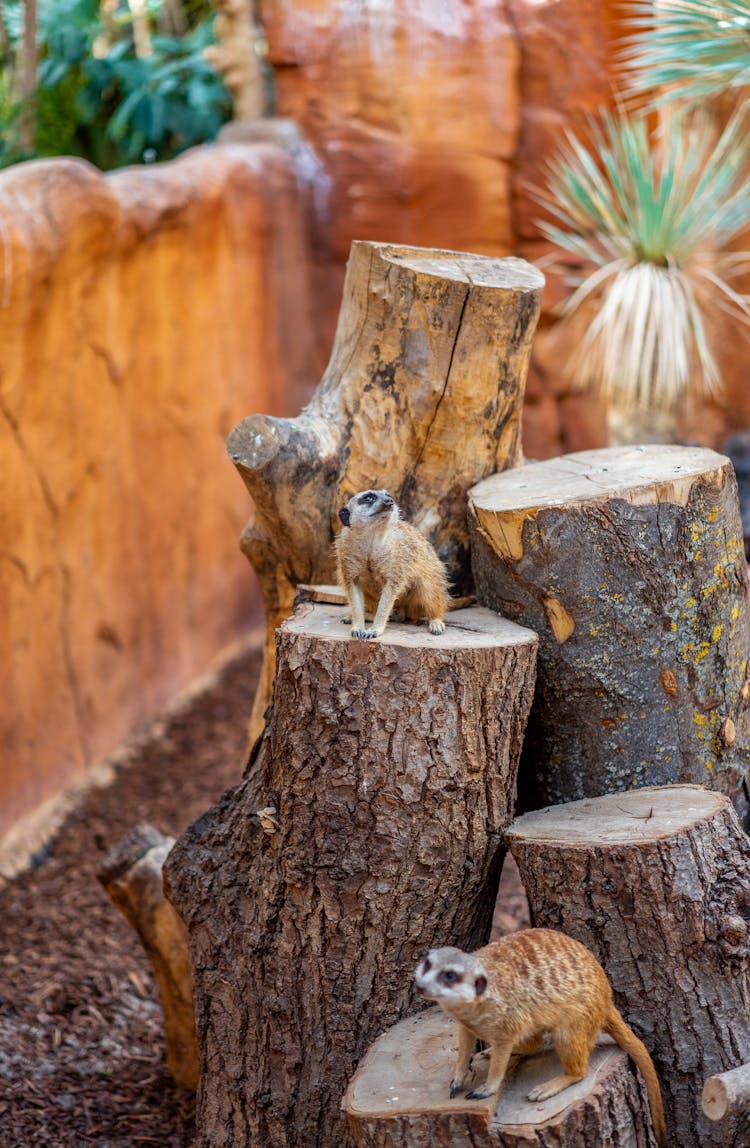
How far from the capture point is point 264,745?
3.16 meters

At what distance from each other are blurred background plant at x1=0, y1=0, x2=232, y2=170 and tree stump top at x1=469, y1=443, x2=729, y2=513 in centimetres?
503

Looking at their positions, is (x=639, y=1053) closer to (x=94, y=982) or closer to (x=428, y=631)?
(x=428, y=631)

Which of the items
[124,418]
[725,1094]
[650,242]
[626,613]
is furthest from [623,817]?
[650,242]

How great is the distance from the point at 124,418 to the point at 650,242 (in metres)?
3.10

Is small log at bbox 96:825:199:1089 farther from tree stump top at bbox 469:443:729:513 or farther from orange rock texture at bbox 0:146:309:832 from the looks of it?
tree stump top at bbox 469:443:729:513

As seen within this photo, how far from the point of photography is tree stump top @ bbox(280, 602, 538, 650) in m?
2.94

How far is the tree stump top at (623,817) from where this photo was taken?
2.79 metres

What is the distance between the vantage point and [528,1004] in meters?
2.51

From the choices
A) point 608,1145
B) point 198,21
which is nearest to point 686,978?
→ point 608,1145

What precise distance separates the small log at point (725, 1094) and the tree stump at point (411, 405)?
1.63 meters

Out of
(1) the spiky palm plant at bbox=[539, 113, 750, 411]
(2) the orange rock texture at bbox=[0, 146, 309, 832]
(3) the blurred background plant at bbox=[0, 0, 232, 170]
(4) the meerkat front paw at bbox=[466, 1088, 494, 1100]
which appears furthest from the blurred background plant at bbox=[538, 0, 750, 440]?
(4) the meerkat front paw at bbox=[466, 1088, 494, 1100]

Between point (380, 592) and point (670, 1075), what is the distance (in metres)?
1.39

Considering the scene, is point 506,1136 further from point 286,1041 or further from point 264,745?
point 264,745

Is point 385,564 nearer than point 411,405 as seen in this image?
Yes
